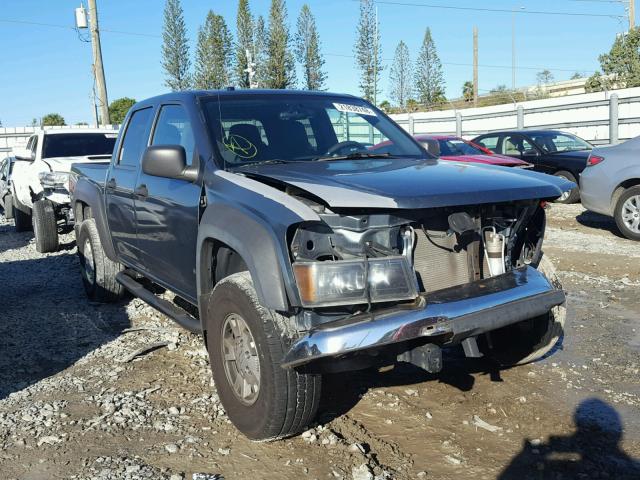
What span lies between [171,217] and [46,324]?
7.75 ft

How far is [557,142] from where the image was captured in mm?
14055

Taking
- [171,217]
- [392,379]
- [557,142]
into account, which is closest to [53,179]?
[171,217]

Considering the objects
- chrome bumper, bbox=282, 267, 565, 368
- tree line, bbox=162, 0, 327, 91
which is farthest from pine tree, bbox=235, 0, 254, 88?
chrome bumper, bbox=282, 267, 565, 368

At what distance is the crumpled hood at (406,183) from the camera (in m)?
3.07

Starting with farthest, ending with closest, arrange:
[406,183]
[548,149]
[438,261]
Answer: [548,149] → [438,261] → [406,183]

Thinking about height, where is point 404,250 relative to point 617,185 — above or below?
above

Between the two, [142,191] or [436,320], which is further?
[142,191]

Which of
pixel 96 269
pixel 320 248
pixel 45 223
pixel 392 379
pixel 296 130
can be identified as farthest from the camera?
pixel 45 223

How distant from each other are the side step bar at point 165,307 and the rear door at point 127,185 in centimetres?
17

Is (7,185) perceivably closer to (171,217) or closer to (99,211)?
(99,211)

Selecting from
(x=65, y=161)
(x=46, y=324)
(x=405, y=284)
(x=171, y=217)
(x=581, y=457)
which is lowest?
(x=581, y=457)

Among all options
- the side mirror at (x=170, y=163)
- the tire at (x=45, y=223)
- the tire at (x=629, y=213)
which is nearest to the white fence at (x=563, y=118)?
the tire at (x=629, y=213)

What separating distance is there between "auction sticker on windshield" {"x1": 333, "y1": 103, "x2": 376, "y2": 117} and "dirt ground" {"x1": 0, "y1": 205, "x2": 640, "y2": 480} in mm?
1908

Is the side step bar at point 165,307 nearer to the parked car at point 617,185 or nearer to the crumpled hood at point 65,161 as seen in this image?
the crumpled hood at point 65,161
